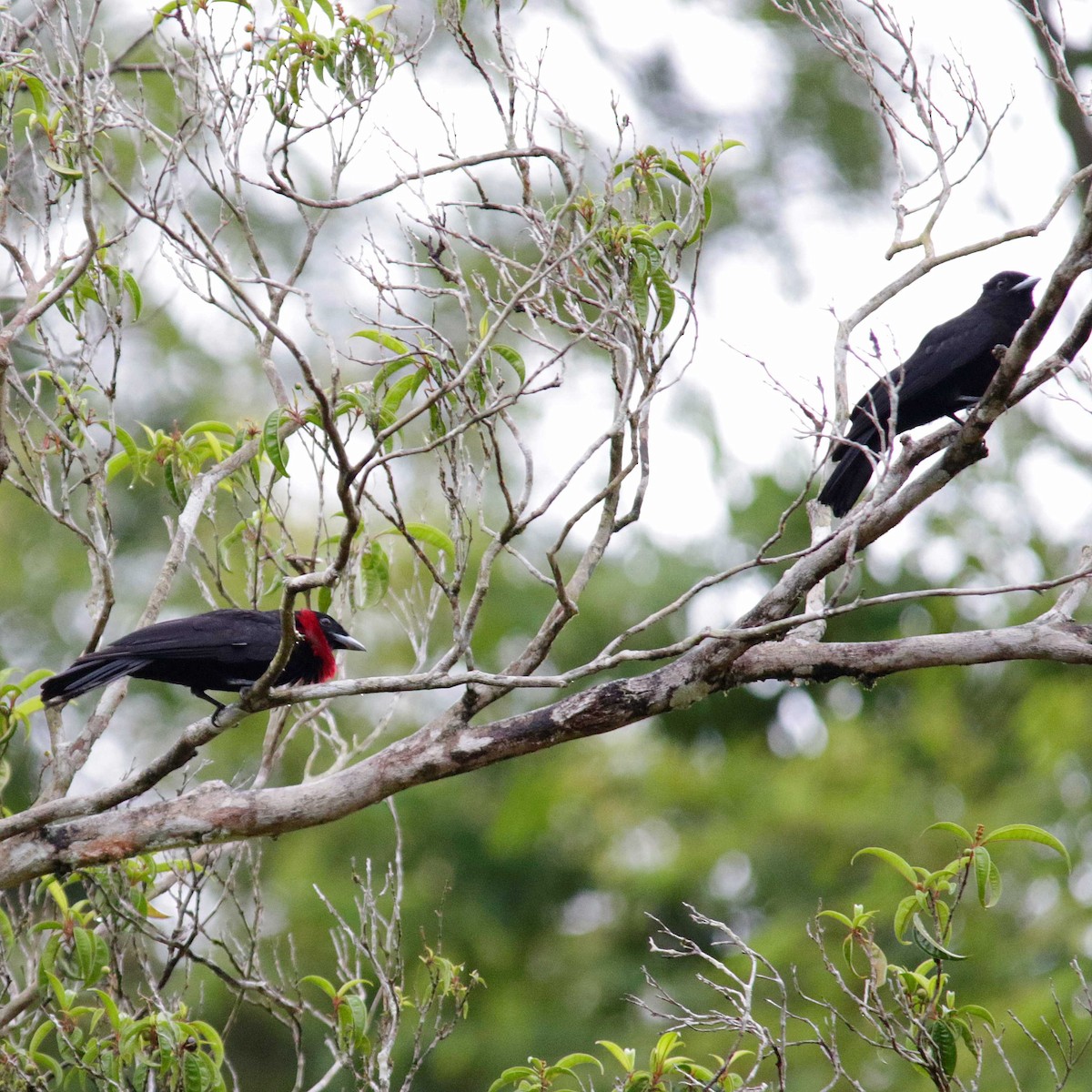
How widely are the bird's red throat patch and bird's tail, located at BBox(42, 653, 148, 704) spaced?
2.24 feet

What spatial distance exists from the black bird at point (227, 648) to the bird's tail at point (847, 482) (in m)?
1.79

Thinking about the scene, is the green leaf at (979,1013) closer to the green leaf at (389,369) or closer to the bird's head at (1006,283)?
the green leaf at (389,369)

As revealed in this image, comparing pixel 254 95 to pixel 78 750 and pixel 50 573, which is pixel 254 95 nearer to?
pixel 78 750

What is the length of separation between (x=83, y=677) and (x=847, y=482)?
271 centimetres

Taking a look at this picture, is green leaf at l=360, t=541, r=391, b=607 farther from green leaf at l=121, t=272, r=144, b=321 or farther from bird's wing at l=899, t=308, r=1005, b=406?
bird's wing at l=899, t=308, r=1005, b=406

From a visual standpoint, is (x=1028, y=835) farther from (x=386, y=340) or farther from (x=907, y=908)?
(x=386, y=340)

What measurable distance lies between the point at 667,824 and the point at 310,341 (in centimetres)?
673

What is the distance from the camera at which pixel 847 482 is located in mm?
4805

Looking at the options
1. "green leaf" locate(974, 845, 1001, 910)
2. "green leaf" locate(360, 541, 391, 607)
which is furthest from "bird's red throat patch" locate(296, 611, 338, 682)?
"green leaf" locate(974, 845, 1001, 910)

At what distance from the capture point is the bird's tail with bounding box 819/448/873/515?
4.75 metres

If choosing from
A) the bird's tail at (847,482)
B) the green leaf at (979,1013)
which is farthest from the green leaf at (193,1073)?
the bird's tail at (847,482)

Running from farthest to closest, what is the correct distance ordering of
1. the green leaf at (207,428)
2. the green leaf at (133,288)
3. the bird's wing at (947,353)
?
the bird's wing at (947,353), the green leaf at (207,428), the green leaf at (133,288)

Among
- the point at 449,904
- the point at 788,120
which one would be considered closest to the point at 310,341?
the point at 788,120

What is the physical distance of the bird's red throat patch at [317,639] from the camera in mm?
4797
